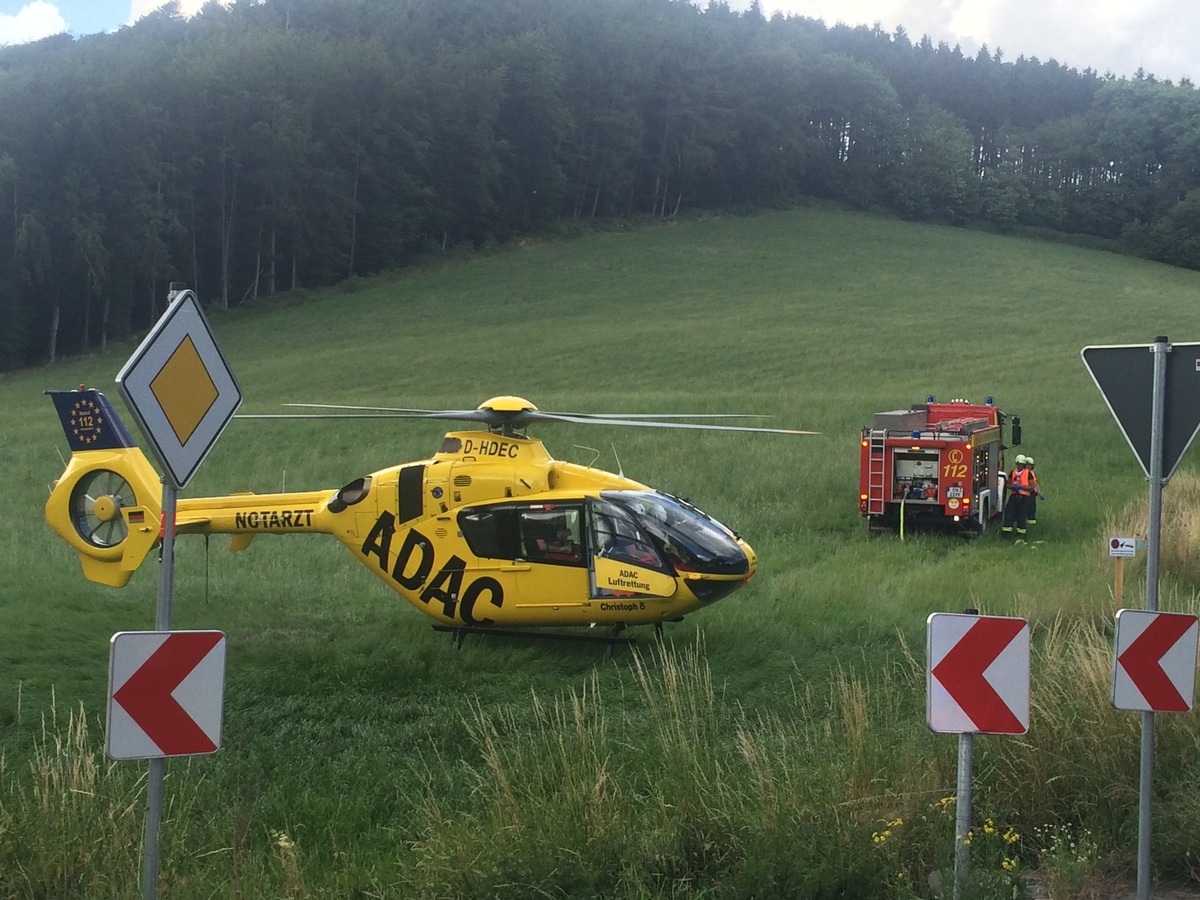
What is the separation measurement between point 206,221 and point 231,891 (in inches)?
2379

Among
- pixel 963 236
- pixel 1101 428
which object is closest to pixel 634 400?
pixel 1101 428

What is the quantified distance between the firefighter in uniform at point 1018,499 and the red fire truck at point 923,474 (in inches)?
16.3

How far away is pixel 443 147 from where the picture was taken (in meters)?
71.0

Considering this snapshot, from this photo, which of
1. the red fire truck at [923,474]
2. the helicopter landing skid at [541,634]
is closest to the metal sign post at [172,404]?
the helicopter landing skid at [541,634]

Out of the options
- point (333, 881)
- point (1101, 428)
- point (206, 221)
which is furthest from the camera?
point (206, 221)

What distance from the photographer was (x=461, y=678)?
10.6m

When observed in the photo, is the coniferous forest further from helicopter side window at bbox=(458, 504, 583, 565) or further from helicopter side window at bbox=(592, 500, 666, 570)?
helicopter side window at bbox=(592, 500, 666, 570)

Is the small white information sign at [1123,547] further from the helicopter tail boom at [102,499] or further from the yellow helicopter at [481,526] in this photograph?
the helicopter tail boom at [102,499]

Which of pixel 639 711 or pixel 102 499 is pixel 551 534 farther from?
pixel 102 499

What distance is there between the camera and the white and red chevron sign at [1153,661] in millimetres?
5770

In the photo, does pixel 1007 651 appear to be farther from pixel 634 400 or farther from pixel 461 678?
pixel 634 400

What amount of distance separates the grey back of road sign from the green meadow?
1724 mm

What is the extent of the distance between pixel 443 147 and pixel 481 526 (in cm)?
6371

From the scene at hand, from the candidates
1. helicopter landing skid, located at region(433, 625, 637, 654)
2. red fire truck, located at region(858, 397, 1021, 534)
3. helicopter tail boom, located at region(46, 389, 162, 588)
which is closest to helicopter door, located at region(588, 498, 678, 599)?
helicopter landing skid, located at region(433, 625, 637, 654)
